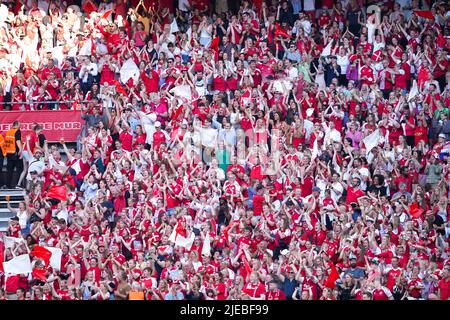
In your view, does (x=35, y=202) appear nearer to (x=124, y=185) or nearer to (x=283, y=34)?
(x=124, y=185)

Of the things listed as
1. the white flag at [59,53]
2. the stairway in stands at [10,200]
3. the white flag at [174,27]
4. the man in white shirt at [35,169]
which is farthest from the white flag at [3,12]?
the stairway in stands at [10,200]

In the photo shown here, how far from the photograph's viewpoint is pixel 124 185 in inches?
933

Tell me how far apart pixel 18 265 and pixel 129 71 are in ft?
16.3

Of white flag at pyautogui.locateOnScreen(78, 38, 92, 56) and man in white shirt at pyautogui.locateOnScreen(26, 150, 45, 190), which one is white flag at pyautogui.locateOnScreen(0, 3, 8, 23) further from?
man in white shirt at pyautogui.locateOnScreen(26, 150, 45, 190)

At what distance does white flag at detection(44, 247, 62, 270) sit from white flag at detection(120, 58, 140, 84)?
4307 millimetres

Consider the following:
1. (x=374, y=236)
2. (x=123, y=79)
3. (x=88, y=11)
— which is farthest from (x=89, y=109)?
(x=374, y=236)

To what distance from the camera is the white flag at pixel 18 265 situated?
887 inches

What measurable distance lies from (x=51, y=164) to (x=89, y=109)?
140 centimetres

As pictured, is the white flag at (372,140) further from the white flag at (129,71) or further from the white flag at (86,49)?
the white flag at (86,49)

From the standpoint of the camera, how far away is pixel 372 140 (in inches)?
939

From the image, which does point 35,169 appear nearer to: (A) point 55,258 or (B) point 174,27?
(A) point 55,258

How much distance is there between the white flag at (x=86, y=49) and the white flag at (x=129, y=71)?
30.7 inches

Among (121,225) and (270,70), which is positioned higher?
(270,70)
